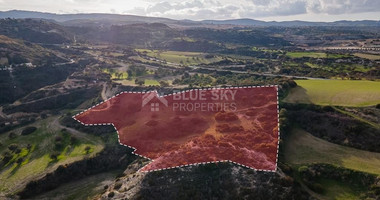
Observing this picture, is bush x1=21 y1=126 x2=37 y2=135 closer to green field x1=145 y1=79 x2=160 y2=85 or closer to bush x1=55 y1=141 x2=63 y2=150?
bush x1=55 y1=141 x2=63 y2=150

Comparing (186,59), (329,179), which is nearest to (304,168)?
(329,179)

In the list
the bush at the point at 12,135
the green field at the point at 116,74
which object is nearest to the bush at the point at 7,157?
the bush at the point at 12,135

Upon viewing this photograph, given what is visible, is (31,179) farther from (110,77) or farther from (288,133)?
(110,77)

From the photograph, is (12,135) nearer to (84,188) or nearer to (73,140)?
(73,140)

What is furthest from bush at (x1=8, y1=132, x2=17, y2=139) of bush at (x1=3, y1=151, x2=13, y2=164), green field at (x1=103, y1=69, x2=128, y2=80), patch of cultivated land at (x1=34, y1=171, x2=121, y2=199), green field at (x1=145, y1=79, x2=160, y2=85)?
green field at (x1=103, y1=69, x2=128, y2=80)

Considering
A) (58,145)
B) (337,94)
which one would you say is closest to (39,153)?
(58,145)
